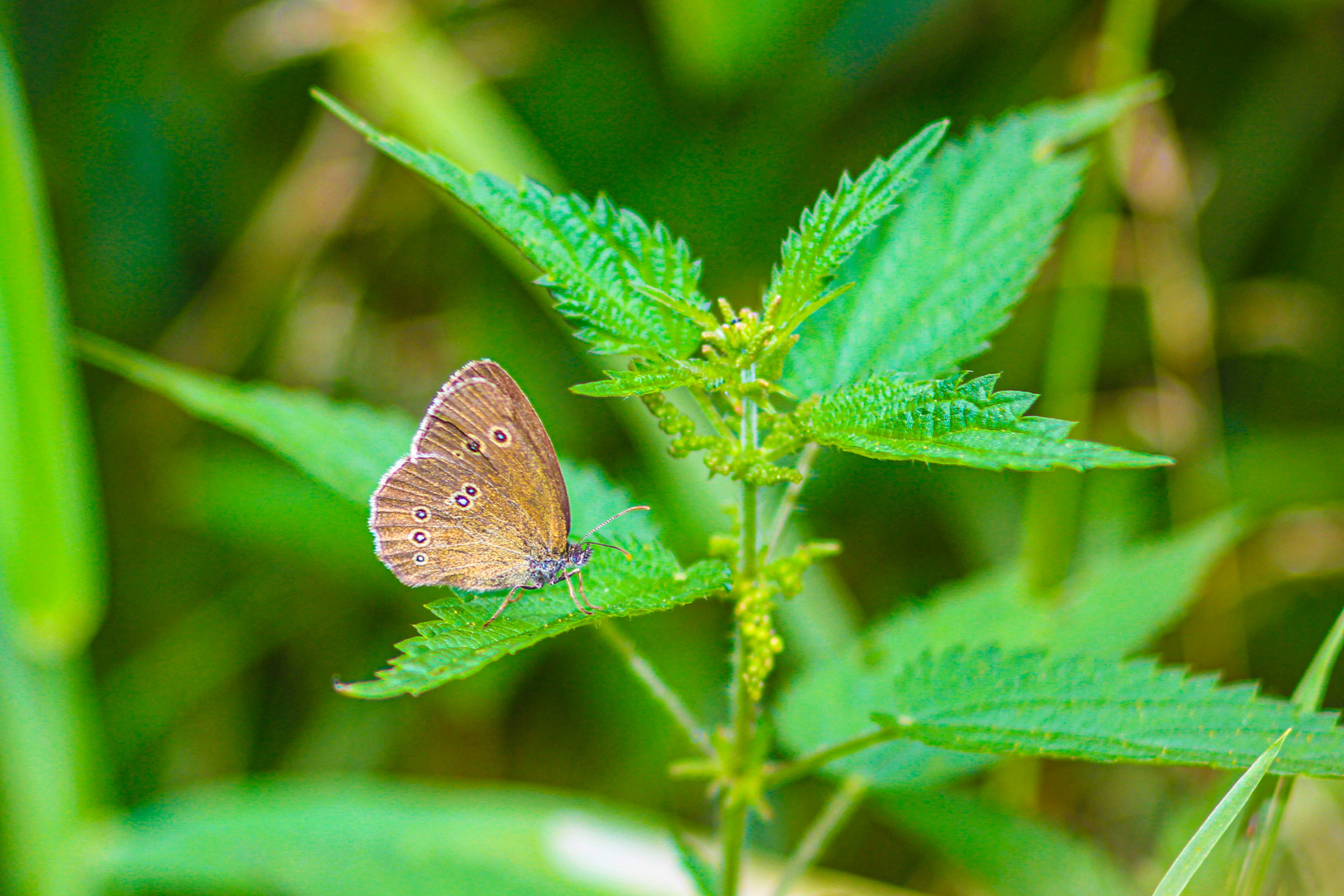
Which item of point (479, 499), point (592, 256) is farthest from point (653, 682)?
point (592, 256)

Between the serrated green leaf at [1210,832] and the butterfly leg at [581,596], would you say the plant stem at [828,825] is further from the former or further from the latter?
the butterfly leg at [581,596]

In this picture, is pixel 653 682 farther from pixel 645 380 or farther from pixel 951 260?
A: pixel 951 260

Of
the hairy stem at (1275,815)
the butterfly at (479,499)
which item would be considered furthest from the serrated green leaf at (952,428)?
the hairy stem at (1275,815)

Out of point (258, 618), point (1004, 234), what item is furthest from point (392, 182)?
point (1004, 234)

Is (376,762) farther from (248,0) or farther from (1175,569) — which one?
(248,0)

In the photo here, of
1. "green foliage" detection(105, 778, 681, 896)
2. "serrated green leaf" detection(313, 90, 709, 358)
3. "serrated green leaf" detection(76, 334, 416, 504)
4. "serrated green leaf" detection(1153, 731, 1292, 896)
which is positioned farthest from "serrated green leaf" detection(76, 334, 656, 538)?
"green foliage" detection(105, 778, 681, 896)

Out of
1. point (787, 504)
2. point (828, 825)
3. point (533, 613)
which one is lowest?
point (828, 825)
